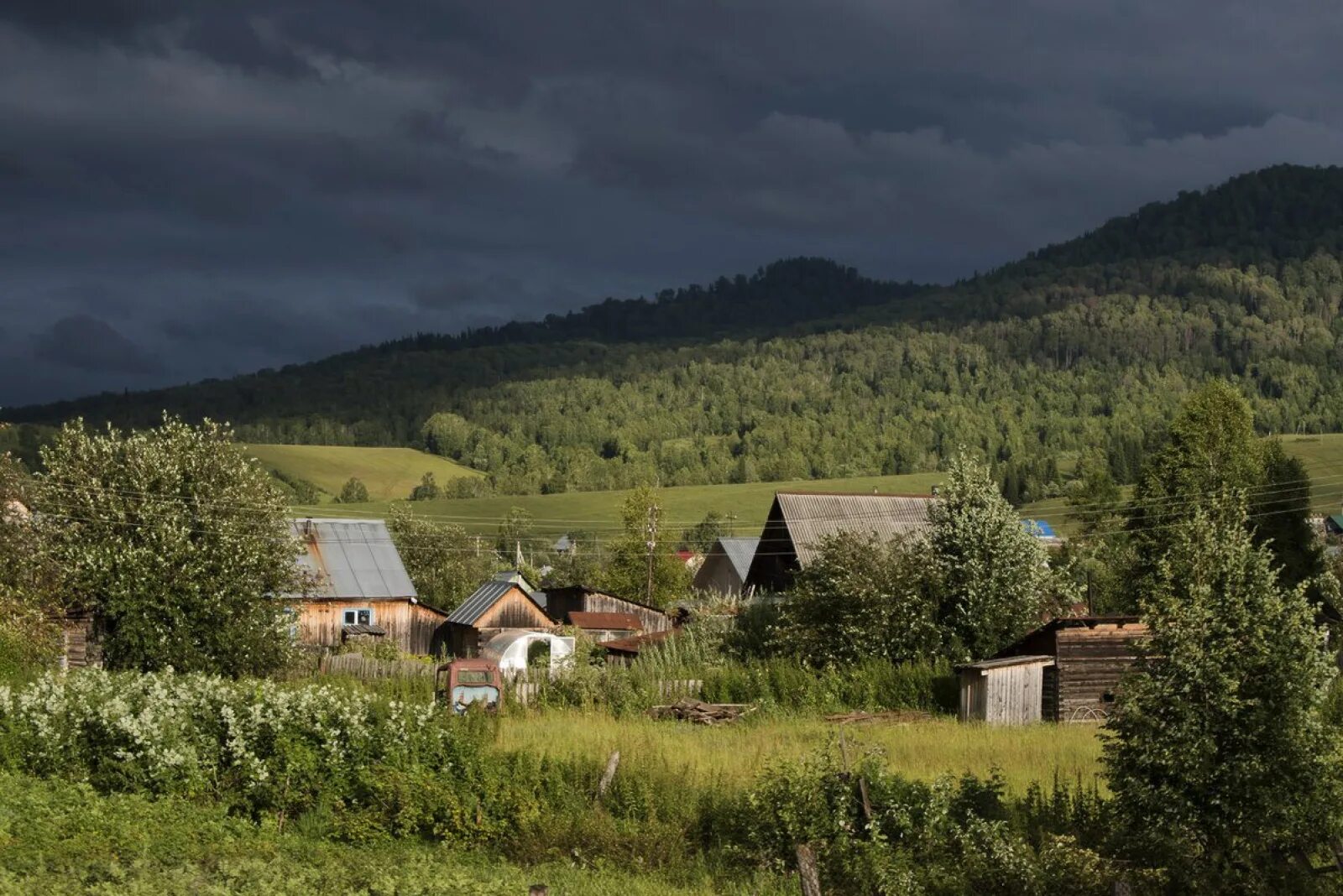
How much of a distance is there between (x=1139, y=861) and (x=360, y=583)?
2067 inches

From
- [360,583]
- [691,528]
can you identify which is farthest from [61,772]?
[691,528]

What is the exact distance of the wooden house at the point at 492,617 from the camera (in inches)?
A: 2579

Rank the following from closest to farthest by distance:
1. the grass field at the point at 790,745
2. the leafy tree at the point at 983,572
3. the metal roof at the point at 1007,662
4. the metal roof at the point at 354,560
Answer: the grass field at the point at 790,745, the metal roof at the point at 1007,662, the leafy tree at the point at 983,572, the metal roof at the point at 354,560

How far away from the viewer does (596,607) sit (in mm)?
75250

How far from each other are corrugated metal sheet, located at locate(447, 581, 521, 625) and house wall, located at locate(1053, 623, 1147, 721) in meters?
33.3

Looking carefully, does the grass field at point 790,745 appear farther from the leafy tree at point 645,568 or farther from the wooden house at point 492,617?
the leafy tree at point 645,568

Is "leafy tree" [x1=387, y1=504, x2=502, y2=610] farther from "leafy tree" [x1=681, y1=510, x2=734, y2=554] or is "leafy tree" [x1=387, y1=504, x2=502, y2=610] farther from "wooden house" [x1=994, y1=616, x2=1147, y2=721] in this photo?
"wooden house" [x1=994, y1=616, x2=1147, y2=721]

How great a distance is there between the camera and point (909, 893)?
1745cm

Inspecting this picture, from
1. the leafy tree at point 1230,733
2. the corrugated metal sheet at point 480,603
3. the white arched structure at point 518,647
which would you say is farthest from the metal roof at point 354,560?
the leafy tree at point 1230,733

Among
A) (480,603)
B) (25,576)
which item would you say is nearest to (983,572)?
(480,603)

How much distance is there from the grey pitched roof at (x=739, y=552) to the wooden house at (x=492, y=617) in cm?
1688

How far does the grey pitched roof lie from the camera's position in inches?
3218

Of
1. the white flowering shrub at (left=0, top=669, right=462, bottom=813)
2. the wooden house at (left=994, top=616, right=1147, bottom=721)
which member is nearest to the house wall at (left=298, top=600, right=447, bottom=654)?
the wooden house at (left=994, top=616, right=1147, bottom=721)

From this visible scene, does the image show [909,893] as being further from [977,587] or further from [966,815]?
[977,587]
